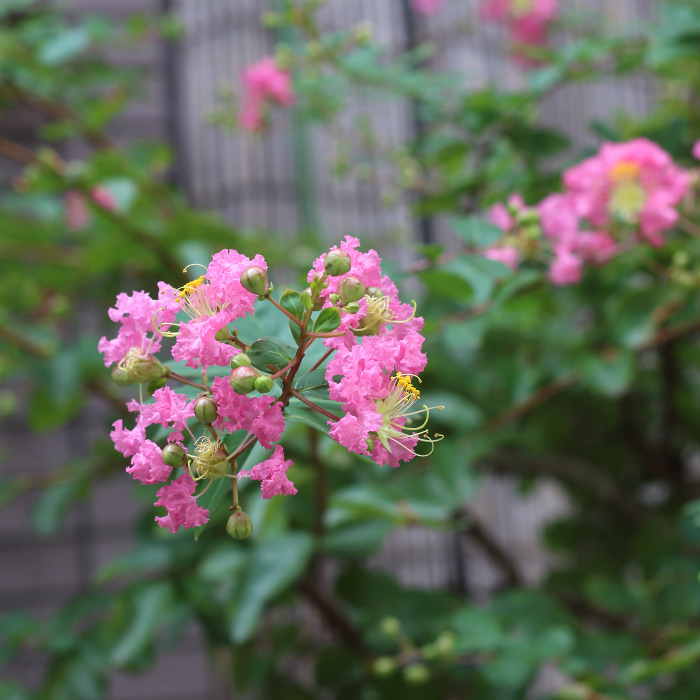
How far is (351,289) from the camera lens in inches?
16.0

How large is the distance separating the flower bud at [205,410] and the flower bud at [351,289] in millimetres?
92

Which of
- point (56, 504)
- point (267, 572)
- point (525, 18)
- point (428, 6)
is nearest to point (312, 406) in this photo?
point (267, 572)

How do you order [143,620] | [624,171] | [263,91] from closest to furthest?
1. [624,171]
2. [143,620]
3. [263,91]

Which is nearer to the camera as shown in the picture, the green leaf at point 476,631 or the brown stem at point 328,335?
the brown stem at point 328,335

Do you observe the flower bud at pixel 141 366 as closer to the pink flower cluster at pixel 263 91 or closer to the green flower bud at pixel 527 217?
the green flower bud at pixel 527 217

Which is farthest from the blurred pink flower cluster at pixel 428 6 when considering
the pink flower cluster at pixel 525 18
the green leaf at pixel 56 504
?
the green leaf at pixel 56 504

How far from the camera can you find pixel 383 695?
1.09 metres

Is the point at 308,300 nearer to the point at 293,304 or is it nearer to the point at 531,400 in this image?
the point at 293,304

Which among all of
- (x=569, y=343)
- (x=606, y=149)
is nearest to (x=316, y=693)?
(x=569, y=343)

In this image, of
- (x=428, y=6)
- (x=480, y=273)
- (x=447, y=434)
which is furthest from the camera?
(x=428, y=6)

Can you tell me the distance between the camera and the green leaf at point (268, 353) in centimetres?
42

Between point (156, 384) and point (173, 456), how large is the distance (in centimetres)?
6

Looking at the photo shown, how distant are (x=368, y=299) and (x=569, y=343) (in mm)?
836

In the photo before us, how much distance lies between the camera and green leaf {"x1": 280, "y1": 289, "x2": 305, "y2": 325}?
43cm
